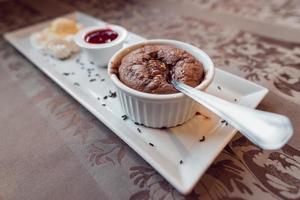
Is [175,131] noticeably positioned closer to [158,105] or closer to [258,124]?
[158,105]

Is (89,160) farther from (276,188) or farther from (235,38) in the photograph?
(235,38)

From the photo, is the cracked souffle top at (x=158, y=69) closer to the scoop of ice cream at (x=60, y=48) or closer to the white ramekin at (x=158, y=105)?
the white ramekin at (x=158, y=105)

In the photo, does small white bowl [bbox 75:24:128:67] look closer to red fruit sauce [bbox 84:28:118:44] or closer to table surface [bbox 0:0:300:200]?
red fruit sauce [bbox 84:28:118:44]

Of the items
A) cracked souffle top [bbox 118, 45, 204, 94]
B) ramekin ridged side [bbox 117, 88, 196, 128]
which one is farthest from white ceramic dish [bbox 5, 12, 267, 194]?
cracked souffle top [bbox 118, 45, 204, 94]

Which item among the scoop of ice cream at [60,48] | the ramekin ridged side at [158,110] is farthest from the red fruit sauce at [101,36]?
the ramekin ridged side at [158,110]

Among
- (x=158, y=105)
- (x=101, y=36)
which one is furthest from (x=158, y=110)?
(x=101, y=36)

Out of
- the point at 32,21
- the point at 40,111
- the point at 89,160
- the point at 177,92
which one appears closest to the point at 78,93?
the point at 40,111
